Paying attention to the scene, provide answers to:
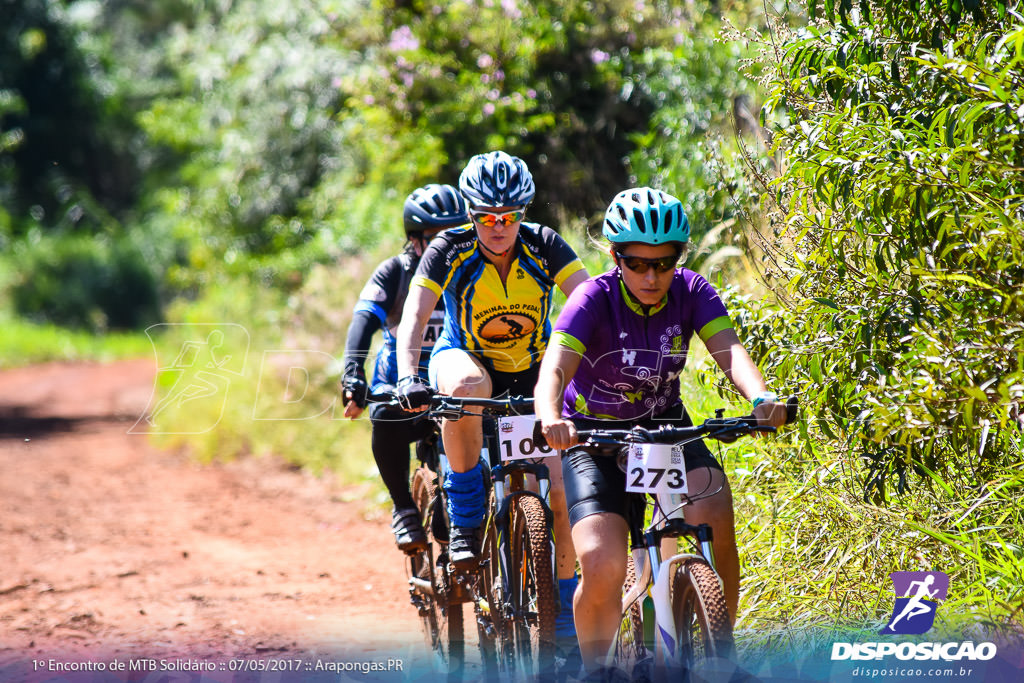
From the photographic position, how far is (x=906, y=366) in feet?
15.8

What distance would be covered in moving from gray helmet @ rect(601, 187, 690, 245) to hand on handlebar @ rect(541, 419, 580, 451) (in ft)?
2.48

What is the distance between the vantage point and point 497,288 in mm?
5109

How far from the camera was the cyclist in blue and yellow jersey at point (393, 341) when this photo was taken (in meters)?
5.78

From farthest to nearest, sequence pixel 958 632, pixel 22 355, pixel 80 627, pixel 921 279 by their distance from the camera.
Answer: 1. pixel 22 355
2. pixel 80 627
3. pixel 921 279
4. pixel 958 632

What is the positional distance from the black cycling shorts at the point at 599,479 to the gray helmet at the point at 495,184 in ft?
4.24

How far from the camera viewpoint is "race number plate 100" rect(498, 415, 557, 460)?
4.68m

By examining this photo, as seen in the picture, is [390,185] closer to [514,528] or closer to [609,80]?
[609,80]

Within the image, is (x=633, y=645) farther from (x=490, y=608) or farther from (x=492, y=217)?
(x=492, y=217)

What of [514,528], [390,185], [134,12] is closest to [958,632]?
[514,528]

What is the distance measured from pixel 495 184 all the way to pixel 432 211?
995 mm

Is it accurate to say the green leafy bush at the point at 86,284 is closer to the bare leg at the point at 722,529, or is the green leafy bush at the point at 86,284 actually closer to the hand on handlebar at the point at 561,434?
the hand on handlebar at the point at 561,434

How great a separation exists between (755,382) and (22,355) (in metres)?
26.5

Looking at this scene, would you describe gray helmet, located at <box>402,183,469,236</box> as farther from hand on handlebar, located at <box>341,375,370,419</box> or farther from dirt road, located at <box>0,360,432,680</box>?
dirt road, located at <box>0,360,432,680</box>

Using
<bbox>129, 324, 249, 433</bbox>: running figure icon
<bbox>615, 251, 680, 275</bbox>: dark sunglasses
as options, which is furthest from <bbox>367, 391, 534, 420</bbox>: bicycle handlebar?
<bbox>129, 324, 249, 433</bbox>: running figure icon
